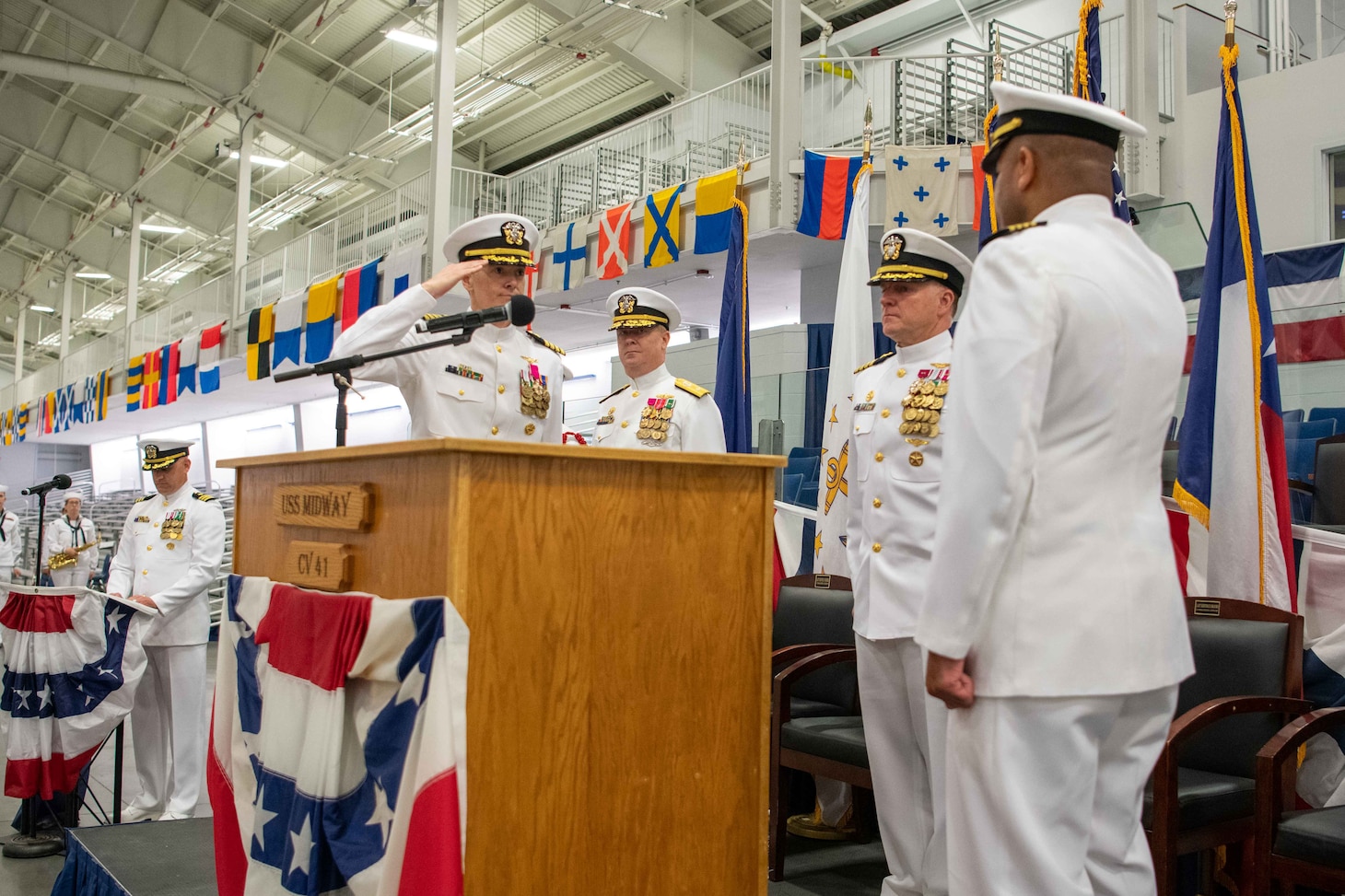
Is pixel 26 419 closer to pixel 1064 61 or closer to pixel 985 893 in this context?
pixel 1064 61

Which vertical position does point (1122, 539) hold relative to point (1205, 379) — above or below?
below

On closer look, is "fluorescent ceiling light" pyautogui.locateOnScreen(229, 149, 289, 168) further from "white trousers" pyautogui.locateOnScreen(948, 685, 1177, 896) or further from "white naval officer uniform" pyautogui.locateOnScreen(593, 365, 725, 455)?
"white trousers" pyautogui.locateOnScreen(948, 685, 1177, 896)

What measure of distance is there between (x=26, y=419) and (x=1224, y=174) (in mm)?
27147

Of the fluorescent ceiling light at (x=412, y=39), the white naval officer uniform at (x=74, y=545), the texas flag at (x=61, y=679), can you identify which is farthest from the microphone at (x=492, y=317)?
the fluorescent ceiling light at (x=412, y=39)

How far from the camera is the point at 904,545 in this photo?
242 centimetres

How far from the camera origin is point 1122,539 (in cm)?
138

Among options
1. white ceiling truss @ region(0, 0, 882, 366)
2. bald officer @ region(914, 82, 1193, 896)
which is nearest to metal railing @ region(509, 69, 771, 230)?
white ceiling truss @ region(0, 0, 882, 366)

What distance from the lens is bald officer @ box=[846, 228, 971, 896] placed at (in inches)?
93.9

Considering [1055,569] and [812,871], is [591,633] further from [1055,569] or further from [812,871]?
[812,871]

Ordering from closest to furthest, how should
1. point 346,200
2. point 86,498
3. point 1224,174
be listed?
point 1224,174 < point 346,200 < point 86,498

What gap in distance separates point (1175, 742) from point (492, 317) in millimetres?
1553

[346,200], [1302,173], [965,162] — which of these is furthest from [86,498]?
[1302,173]

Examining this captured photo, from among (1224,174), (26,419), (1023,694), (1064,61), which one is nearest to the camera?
(1023,694)

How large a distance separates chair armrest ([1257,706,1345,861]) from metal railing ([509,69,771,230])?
840 centimetres
